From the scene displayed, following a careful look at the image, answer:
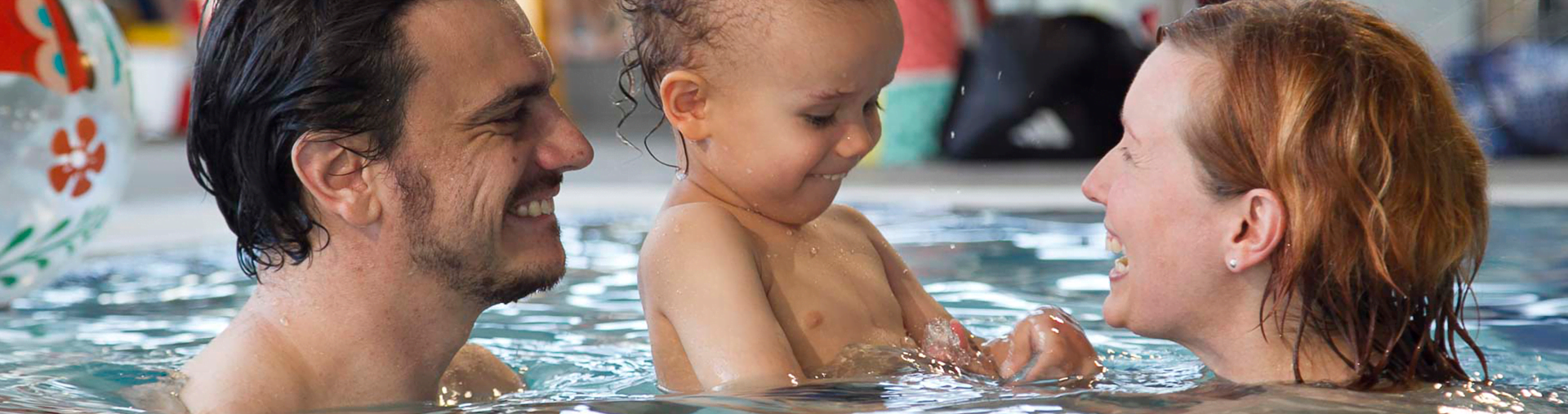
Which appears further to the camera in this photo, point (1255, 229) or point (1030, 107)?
point (1030, 107)

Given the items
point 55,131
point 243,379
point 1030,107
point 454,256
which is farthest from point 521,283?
point 1030,107

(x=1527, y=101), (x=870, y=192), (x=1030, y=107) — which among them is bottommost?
(x=870, y=192)

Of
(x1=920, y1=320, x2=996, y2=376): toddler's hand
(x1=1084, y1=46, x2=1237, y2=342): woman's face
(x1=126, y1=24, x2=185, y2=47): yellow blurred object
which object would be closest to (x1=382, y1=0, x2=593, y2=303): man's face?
(x1=920, y1=320, x2=996, y2=376): toddler's hand

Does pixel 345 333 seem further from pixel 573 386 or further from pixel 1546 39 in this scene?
pixel 1546 39

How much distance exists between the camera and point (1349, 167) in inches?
67.4

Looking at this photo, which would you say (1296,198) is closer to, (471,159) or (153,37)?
(471,159)

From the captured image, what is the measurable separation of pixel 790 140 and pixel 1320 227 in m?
0.84

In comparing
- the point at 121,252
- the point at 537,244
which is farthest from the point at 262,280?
the point at 121,252

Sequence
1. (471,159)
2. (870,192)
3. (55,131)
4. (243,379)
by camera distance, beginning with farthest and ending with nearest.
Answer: (870,192)
(55,131)
(471,159)
(243,379)

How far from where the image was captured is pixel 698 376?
213cm

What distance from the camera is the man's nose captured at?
2139 millimetres

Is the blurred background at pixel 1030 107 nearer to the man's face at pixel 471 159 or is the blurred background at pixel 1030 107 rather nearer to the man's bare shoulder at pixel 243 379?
the man's face at pixel 471 159

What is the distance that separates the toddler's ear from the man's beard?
0.37 m

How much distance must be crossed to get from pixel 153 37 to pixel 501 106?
10948 mm
